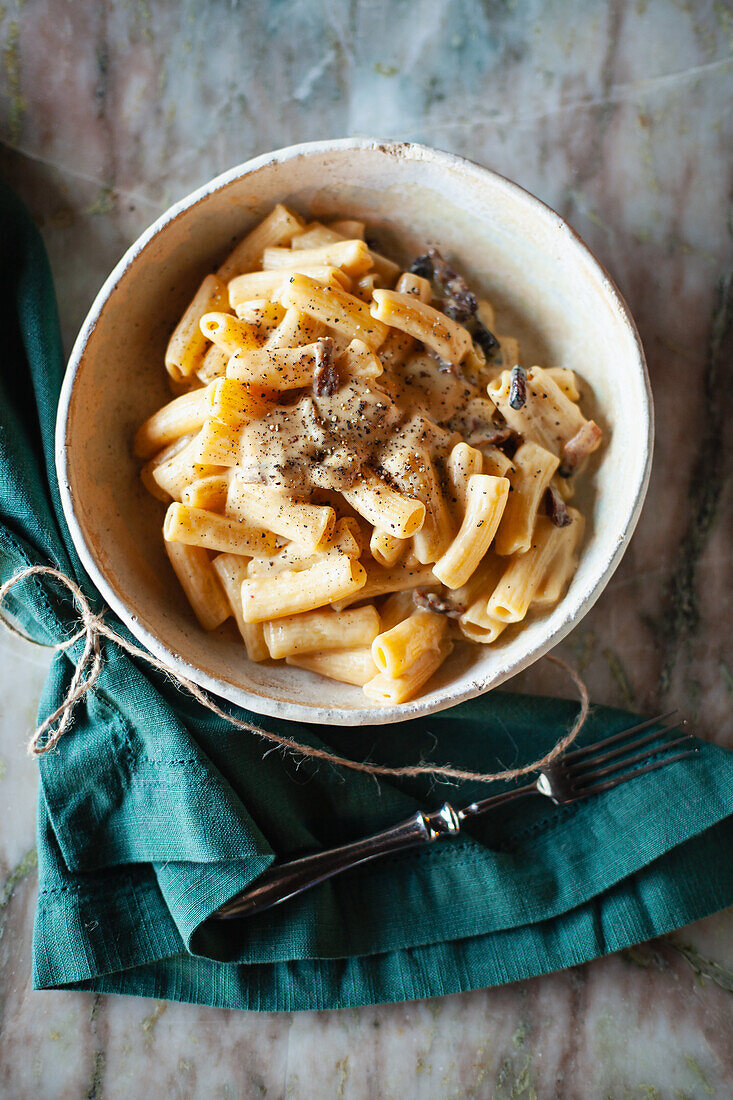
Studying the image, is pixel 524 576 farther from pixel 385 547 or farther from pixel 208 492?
pixel 208 492

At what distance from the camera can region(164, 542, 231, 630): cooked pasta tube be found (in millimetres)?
1552

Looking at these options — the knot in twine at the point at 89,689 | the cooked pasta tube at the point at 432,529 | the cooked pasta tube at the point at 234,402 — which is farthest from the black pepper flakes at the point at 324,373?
the knot in twine at the point at 89,689

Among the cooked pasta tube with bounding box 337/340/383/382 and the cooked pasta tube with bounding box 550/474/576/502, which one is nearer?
the cooked pasta tube with bounding box 337/340/383/382

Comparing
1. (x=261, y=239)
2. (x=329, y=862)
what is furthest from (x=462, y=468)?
(x=329, y=862)

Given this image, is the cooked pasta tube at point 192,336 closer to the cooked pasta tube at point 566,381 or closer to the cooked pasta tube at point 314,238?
the cooked pasta tube at point 314,238

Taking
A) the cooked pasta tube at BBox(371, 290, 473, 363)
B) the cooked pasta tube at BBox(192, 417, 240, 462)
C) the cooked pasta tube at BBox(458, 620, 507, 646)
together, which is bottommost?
the cooked pasta tube at BBox(458, 620, 507, 646)

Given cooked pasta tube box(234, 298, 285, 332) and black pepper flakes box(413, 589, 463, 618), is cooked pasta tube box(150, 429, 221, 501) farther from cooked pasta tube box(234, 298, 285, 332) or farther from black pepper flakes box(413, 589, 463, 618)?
black pepper flakes box(413, 589, 463, 618)

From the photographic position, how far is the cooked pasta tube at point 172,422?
1.51 m

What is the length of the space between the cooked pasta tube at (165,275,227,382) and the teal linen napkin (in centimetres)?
25

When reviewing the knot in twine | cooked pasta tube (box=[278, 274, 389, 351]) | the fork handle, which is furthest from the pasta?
the fork handle

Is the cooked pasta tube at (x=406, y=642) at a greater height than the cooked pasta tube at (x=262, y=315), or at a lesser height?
lesser

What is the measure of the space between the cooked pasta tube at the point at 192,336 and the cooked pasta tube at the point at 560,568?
2.50 ft

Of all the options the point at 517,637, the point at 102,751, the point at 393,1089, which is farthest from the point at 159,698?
the point at 393,1089

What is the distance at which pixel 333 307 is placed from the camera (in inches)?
58.9
